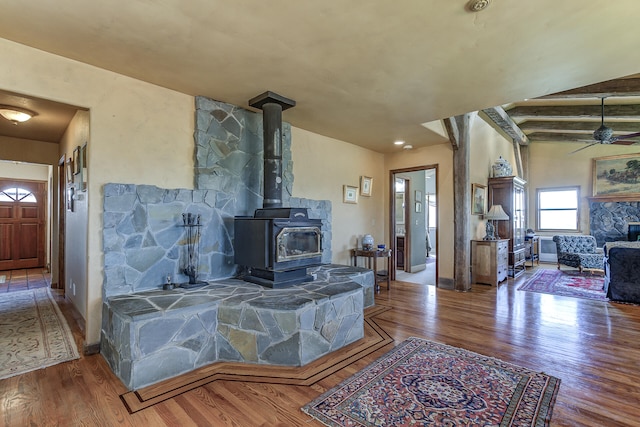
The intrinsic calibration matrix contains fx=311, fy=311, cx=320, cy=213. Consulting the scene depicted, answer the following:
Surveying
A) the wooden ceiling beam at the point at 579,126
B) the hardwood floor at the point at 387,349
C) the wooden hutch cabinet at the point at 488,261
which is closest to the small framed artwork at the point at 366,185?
the wooden hutch cabinet at the point at 488,261

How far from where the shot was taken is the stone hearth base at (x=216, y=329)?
2240 mm

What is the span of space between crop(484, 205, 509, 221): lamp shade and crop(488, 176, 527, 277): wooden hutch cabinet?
0.27 meters

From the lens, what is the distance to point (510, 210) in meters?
6.16

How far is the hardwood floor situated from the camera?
1837 millimetres

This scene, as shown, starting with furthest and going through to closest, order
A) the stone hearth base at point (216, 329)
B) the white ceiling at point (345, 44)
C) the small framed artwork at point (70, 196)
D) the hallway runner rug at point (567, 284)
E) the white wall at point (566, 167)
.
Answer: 1. the white wall at point (566, 167)
2. the hallway runner rug at point (567, 284)
3. the small framed artwork at point (70, 196)
4. the stone hearth base at point (216, 329)
5. the white ceiling at point (345, 44)

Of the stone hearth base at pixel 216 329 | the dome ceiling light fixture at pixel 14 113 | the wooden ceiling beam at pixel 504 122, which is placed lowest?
the stone hearth base at pixel 216 329

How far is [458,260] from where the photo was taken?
521 cm

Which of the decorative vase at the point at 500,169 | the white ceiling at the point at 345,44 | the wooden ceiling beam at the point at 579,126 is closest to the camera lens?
the white ceiling at the point at 345,44

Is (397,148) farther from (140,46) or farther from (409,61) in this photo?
(140,46)

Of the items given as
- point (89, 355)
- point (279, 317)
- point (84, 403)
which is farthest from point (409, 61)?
point (89, 355)

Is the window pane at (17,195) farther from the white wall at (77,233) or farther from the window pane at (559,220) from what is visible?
the window pane at (559,220)

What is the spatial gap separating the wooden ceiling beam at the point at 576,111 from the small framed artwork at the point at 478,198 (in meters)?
1.96

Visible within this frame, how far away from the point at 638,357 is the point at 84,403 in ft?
13.9

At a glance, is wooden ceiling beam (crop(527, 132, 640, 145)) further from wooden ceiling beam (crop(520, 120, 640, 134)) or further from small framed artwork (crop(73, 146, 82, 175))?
small framed artwork (crop(73, 146, 82, 175))
